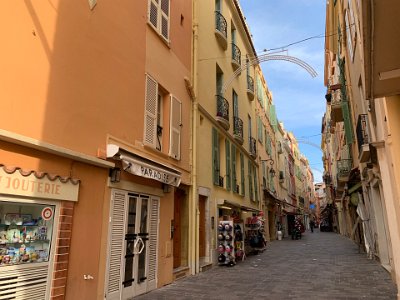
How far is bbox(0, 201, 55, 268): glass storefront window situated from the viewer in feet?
14.9

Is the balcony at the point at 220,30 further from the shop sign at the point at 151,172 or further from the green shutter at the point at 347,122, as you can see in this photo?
the shop sign at the point at 151,172

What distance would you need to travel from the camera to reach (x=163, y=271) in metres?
8.24

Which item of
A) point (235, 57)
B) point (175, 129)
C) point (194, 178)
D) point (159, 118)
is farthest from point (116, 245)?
point (235, 57)

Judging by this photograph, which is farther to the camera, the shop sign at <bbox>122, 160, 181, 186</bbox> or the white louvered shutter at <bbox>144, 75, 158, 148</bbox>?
the white louvered shutter at <bbox>144, 75, 158, 148</bbox>

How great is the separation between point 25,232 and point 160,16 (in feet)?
22.4

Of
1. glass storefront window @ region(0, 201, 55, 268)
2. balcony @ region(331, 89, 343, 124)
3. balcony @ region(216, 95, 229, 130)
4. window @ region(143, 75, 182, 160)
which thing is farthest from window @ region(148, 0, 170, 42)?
balcony @ region(331, 89, 343, 124)

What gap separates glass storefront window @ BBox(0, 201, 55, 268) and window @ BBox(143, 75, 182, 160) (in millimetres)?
3239

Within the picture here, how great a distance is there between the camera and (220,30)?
559 inches

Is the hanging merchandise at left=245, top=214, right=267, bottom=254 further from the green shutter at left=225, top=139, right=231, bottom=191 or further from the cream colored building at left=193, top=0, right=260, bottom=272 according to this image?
the green shutter at left=225, top=139, right=231, bottom=191

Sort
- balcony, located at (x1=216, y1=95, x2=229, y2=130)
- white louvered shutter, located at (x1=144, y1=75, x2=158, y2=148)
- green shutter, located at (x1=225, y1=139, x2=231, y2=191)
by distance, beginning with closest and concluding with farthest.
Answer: white louvered shutter, located at (x1=144, y1=75, x2=158, y2=148) → balcony, located at (x1=216, y1=95, x2=229, y2=130) → green shutter, located at (x1=225, y1=139, x2=231, y2=191)

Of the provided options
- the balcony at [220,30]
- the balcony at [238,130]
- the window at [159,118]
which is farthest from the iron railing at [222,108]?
the window at [159,118]

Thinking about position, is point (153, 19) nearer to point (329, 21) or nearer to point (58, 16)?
point (58, 16)

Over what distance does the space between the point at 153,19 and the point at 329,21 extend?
13732 mm

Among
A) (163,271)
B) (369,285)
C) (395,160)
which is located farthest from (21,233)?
(369,285)
